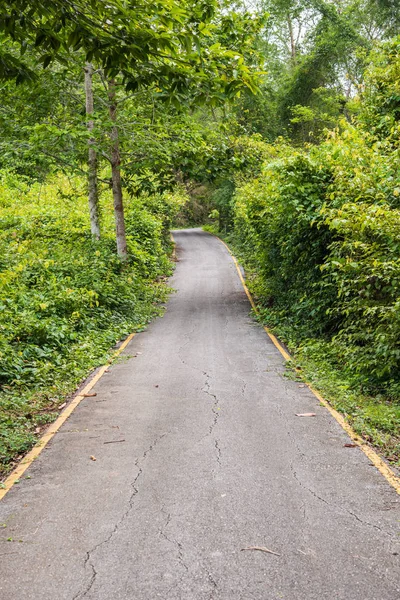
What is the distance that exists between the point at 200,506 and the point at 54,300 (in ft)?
23.8

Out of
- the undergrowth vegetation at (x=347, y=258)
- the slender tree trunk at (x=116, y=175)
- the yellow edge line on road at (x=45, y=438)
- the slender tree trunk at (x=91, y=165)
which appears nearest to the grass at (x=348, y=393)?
the undergrowth vegetation at (x=347, y=258)

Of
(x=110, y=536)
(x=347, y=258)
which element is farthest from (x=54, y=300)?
(x=110, y=536)

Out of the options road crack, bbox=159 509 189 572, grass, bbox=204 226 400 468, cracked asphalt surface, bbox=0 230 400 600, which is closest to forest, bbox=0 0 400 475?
grass, bbox=204 226 400 468

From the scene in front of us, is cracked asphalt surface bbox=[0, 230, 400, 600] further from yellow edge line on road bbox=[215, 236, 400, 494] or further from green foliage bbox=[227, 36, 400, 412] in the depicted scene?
green foliage bbox=[227, 36, 400, 412]

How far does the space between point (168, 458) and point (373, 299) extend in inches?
173

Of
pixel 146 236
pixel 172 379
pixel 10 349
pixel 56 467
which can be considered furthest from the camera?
pixel 146 236

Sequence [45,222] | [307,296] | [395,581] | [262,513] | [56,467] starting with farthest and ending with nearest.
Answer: [45,222] → [307,296] → [56,467] → [262,513] → [395,581]

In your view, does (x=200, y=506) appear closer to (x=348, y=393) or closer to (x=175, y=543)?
(x=175, y=543)

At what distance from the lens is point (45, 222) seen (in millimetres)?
17734

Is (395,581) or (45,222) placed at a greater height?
(45,222)

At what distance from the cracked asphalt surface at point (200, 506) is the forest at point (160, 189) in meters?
0.76

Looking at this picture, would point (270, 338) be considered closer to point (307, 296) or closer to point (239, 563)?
point (307, 296)

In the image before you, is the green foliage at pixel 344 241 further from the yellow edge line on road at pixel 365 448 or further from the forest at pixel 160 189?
the yellow edge line on road at pixel 365 448

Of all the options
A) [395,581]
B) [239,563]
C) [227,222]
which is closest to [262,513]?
[239,563]
